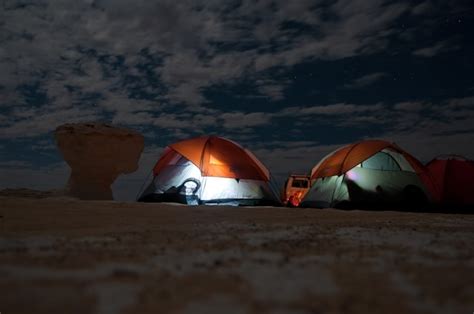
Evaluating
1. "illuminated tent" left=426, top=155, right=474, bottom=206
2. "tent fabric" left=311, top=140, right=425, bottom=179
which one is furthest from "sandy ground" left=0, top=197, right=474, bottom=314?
"illuminated tent" left=426, top=155, right=474, bottom=206

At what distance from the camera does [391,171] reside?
12.7 m

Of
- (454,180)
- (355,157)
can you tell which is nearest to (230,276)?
(355,157)

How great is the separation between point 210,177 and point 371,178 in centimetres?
519

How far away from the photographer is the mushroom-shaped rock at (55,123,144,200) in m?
24.0

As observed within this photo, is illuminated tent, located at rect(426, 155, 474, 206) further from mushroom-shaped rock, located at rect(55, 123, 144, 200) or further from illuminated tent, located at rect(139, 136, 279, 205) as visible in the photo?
mushroom-shaped rock, located at rect(55, 123, 144, 200)

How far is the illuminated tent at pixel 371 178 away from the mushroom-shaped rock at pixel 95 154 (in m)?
15.2

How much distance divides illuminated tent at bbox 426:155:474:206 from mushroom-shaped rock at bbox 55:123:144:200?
1790 cm

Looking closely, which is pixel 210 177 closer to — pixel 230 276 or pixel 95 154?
pixel 230 276

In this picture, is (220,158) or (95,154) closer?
(220,158)

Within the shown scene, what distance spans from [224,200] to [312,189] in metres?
3.32

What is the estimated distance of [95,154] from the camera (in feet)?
79.4

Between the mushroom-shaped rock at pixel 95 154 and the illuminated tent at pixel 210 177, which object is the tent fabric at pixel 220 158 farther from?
the mushroom-shaped rock at pixel 95 154

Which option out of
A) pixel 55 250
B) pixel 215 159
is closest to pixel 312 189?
pixel 215 159

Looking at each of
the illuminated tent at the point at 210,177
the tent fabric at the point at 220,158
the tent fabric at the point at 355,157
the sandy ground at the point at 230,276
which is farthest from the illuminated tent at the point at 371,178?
the sandy ground at the point at 230,276
